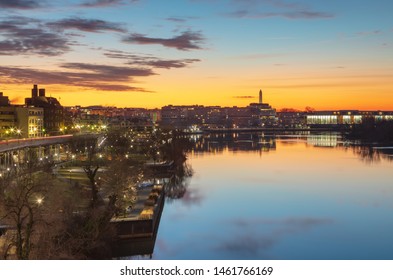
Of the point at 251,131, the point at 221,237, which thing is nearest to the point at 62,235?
the point at 221,237

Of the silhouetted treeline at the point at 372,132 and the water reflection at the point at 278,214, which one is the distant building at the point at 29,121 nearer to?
the water reflection at the point at 278,214

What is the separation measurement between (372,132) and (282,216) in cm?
1273

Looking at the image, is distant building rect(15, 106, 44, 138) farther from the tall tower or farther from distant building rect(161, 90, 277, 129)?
Result: distant building rect(161, 90, 277, 129)

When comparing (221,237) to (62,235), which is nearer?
(62,235)

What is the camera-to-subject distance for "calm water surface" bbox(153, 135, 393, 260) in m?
3.35

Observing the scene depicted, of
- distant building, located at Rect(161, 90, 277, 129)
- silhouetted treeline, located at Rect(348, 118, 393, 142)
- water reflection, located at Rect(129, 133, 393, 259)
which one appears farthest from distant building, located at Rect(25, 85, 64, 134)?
distant building, located at Rect(161, 90, 277, 129)

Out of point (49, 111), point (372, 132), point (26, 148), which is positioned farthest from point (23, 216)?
point (372, 132)

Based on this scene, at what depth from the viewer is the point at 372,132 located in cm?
1614

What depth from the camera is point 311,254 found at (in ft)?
10.7

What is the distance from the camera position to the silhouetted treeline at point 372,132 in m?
15.1

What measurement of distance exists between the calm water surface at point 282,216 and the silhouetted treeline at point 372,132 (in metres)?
7.81

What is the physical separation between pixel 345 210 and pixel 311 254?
1500 mm
